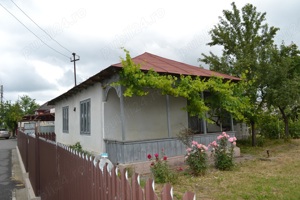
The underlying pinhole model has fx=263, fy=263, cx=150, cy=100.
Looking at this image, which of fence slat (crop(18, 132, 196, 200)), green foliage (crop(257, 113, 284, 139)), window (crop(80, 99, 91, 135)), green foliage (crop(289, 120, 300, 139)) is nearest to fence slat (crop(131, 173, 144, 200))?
fence slat (crop(18, 132, 196, 200))

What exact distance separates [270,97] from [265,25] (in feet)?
25.7

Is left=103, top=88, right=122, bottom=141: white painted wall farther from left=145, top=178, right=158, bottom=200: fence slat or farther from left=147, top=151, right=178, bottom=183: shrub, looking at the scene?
left=145, top=178, right=158, bottom=200: fence slat

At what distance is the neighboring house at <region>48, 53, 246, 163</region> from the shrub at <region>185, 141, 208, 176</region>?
151cm

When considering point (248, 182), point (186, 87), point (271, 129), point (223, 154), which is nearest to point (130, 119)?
point (186, 87)

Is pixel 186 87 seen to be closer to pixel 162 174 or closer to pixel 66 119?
pixel 162 174

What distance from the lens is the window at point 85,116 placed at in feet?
37.4

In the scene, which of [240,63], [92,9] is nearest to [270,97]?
[240,63]

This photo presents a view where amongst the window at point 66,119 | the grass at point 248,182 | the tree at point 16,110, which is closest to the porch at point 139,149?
the grass at point 248,182

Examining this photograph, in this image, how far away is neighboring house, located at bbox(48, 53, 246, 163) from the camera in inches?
335

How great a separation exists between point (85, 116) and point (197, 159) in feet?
20.5

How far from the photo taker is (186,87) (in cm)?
888

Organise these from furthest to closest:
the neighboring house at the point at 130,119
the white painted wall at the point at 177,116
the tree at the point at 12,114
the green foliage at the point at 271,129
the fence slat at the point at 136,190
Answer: the tree at the point at 12,114 → the green foliage at the point at 271,129 → the white painted wall at the point at 177,116 → the neighboring house at the point at 130,119 → the fence slat at the point at 136,190

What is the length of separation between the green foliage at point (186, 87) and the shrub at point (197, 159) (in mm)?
1871

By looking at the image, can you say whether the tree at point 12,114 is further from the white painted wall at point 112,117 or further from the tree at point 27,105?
the white painted wall at point 112,117
